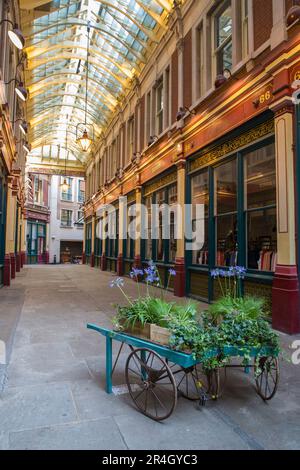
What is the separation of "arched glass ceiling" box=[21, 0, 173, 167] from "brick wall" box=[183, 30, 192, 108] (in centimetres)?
153

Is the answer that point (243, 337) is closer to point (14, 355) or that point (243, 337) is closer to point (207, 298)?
point (14, 355)

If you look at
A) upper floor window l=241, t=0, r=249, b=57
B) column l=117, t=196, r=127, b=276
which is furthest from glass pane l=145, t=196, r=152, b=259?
upper floor window l=241, t=0, r=249, b=57

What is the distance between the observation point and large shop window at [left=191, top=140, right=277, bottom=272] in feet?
22.0

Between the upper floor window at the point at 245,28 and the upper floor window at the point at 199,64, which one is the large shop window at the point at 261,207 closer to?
the upper floor window at the point at 245,28

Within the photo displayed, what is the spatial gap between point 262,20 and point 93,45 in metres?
10.5

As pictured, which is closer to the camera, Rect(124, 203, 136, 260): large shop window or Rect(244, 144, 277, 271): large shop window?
Rect(244, 144, 277, 271): large shop window

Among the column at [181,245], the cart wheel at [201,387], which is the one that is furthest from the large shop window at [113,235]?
the cart wheel at [201,387]

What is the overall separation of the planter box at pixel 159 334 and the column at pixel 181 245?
21.3ft

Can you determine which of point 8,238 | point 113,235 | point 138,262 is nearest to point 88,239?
point 113,235

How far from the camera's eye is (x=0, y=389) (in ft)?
11.1

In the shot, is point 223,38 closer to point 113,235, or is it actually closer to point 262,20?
point 262,20

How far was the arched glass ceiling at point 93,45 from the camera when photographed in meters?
11.8

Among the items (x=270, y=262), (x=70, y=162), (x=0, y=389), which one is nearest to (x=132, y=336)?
(x=0, y=389)

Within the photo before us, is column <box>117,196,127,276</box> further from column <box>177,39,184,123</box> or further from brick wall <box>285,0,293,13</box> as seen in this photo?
brick wall <box>285,0,293,13</box>
